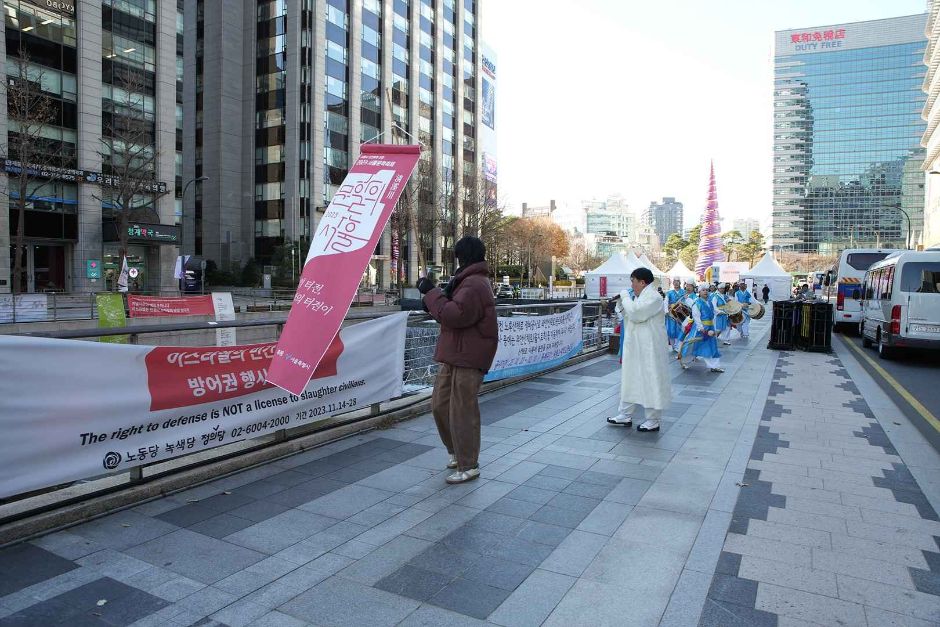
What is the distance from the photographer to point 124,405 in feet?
15.3

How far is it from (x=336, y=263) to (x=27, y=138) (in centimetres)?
3074

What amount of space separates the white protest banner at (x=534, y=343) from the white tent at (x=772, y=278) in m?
40.2

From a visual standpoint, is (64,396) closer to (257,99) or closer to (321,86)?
(321,86)

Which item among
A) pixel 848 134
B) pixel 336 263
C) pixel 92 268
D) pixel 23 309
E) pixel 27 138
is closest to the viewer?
pixel 336 263

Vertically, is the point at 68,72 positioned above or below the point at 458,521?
above

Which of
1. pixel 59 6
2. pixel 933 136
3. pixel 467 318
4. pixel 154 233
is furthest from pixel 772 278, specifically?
pixel 59 6

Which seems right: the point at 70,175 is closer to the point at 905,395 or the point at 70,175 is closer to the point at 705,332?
the point at 705,332

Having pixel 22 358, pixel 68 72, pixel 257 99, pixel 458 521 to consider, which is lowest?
pixel 458 521

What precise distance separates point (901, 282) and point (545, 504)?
13448 mm

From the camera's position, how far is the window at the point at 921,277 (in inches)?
553

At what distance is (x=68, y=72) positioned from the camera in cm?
3647

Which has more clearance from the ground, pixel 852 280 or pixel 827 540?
pixel 852 280

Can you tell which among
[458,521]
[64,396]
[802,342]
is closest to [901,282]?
[802,342]

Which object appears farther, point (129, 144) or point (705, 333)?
point (129, 144)
